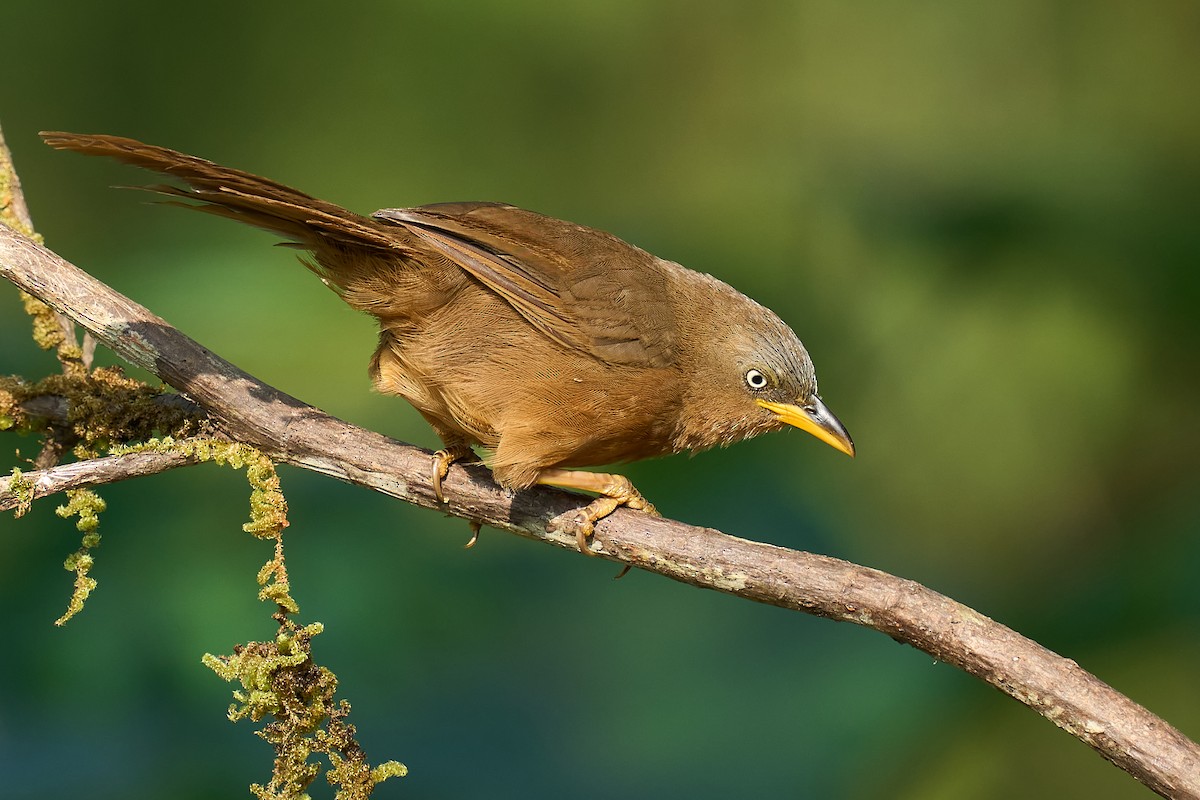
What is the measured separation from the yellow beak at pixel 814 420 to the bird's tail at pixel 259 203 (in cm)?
135

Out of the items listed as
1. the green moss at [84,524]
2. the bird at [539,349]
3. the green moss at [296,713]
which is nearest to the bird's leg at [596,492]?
the bird at [539,349]

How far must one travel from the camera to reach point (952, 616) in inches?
104

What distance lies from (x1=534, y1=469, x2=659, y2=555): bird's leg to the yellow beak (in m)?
0.65

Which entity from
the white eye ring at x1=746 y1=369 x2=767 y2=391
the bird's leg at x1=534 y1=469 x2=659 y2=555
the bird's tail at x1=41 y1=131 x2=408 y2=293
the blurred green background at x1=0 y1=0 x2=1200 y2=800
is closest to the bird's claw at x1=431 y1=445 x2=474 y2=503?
the bird's leg at x1=534 y1=469 x2=659 y2=555

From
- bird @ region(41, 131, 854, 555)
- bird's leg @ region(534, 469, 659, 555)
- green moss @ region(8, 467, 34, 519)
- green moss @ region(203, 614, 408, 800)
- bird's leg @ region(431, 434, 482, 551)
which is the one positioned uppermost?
bird @ region(41, 131, 854, 555)

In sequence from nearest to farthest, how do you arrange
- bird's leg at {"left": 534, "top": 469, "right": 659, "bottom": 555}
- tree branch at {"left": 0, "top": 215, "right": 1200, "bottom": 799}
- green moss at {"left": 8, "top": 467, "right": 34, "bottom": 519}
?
tree branch at {"left": 0, "top": 215, "right": 1200, "bottom": 799}
green moss at {"left": 8, "top": 467, "right": 34, "bottom": 519}
bird's leg at {"left": 534, "top": 469, "right": 659, "bottom": 555}

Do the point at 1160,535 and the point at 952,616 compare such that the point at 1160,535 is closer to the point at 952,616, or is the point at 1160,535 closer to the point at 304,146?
the point at 952,616

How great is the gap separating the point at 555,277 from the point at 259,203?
3.18ft

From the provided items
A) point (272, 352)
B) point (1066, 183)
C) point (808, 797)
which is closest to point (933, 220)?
point (1066, 183)

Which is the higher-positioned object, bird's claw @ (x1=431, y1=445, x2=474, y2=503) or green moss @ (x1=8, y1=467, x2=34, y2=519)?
bird's claw @ (x1=431, y1=445, x2=474, y2=503)

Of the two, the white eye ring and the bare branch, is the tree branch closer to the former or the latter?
the bare branch

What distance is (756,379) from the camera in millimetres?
3814

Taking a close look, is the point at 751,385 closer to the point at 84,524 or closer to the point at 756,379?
the point at 756,379

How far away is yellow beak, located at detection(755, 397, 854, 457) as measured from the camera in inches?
151
